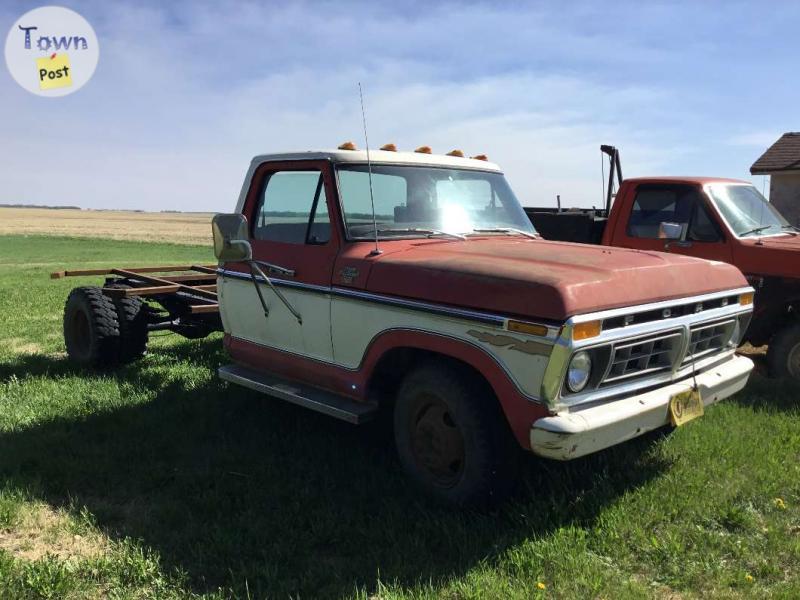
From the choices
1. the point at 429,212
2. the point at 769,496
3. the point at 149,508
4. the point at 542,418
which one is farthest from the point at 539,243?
the point at 149,508

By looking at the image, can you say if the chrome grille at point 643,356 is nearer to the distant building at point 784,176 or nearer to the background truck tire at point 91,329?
the background truck tire at point 91,329

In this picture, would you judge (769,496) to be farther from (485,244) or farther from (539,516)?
(485,244)

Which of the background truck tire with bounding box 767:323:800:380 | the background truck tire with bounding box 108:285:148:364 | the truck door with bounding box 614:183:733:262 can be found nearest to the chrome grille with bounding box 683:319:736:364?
the truck door with bounding box 614:183:733:262

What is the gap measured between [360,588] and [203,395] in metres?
3.15

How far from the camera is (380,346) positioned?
12.6 ft

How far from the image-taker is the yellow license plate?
11.4 ft

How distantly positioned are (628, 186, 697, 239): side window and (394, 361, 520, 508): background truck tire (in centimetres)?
402

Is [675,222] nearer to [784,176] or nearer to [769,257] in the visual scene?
[769,257]

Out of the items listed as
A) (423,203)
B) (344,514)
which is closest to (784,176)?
(423,203)

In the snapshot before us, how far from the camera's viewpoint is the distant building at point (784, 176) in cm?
1639

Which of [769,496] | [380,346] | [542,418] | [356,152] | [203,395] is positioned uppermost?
[356,152]

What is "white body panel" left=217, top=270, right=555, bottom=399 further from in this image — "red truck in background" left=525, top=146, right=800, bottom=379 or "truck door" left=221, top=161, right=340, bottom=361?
"red truck in background" left=525, top=146, right=800, bottom=379

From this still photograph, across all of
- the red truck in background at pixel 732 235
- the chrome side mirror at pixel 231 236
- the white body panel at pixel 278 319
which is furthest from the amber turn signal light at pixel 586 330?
the red truck in background at pixel 732 235

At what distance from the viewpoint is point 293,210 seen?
4.66 meters
